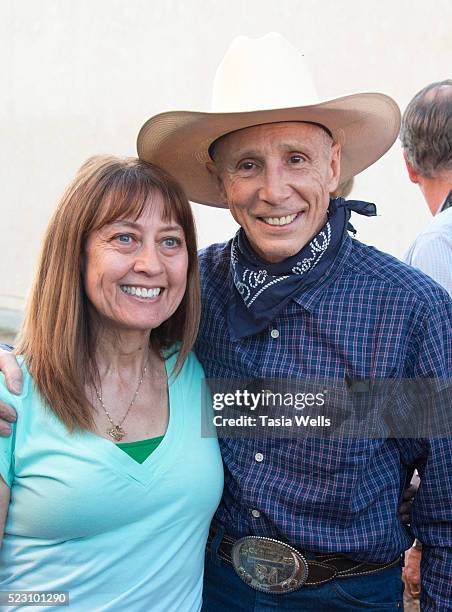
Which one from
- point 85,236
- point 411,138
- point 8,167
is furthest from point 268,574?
point 8,167

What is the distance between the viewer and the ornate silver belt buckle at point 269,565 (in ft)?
6.47

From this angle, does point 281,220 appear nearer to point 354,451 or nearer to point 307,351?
point 307,351

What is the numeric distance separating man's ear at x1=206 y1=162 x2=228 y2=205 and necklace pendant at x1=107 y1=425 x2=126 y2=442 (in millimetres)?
750

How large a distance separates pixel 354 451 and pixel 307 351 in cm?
28

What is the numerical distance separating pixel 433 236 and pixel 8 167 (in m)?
7.29

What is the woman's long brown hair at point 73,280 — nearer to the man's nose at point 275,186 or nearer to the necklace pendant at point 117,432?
the necklace pendant at point 117,432

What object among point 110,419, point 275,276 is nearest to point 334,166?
point 275,276

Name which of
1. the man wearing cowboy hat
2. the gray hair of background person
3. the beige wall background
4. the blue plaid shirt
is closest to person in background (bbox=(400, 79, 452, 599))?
the gray hair of background person

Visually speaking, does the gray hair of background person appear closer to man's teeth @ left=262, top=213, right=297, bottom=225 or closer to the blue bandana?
the blue bandana

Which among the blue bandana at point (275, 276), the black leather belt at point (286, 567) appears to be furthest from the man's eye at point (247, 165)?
the black leather belt at point (286, 567)

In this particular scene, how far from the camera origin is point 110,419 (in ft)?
6.38

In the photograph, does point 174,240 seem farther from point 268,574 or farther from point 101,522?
point 268,574

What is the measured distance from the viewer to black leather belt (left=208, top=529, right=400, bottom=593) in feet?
6.46

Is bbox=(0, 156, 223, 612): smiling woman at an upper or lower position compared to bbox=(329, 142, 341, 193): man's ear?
lower
